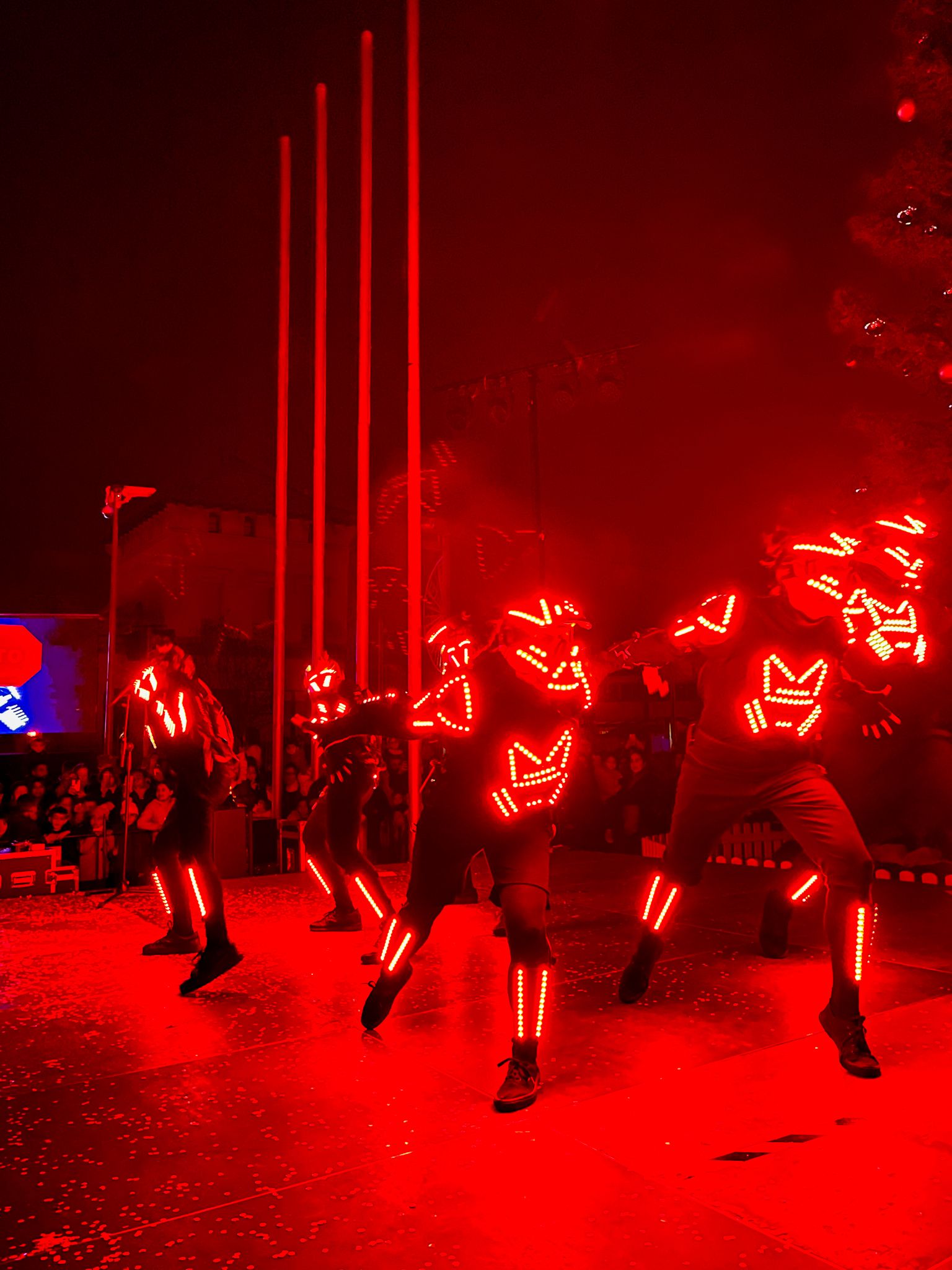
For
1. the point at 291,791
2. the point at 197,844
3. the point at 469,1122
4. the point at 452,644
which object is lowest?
the point at 469,1122

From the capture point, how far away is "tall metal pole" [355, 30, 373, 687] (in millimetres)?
10633

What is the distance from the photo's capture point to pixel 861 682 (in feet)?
16.0

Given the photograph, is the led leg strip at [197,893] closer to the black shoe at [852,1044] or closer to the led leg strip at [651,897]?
the led leg strip at [651,897]

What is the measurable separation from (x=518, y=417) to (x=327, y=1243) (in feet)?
52.1

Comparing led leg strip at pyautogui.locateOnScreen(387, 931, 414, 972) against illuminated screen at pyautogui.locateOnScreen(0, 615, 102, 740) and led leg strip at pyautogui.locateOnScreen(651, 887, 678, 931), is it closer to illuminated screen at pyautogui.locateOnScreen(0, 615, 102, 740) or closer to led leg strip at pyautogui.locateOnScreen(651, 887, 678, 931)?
led leg strip at pyautogui.locateOnScreen(651, 887, 678, 931)

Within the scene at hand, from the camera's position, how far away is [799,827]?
462 centimetres

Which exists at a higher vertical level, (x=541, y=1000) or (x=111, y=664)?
(x=111, y=664)

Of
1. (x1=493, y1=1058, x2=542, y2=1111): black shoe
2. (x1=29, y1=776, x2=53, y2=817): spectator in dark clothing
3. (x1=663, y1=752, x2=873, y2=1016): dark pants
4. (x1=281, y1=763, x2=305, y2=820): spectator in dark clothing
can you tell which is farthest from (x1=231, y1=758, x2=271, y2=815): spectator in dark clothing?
(x1=493, y1=1058, x2=542, y2=1111): black shoe

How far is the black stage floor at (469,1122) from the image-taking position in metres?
2.76

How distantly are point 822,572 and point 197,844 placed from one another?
3.85 m

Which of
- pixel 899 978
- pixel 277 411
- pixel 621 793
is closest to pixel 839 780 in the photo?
pixel 621 793

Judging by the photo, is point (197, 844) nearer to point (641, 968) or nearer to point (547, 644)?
point (641, 968)

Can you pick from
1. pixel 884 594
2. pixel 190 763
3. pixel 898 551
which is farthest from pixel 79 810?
pixel 898 551

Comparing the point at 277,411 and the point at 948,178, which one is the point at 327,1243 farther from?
the point at 277,411
